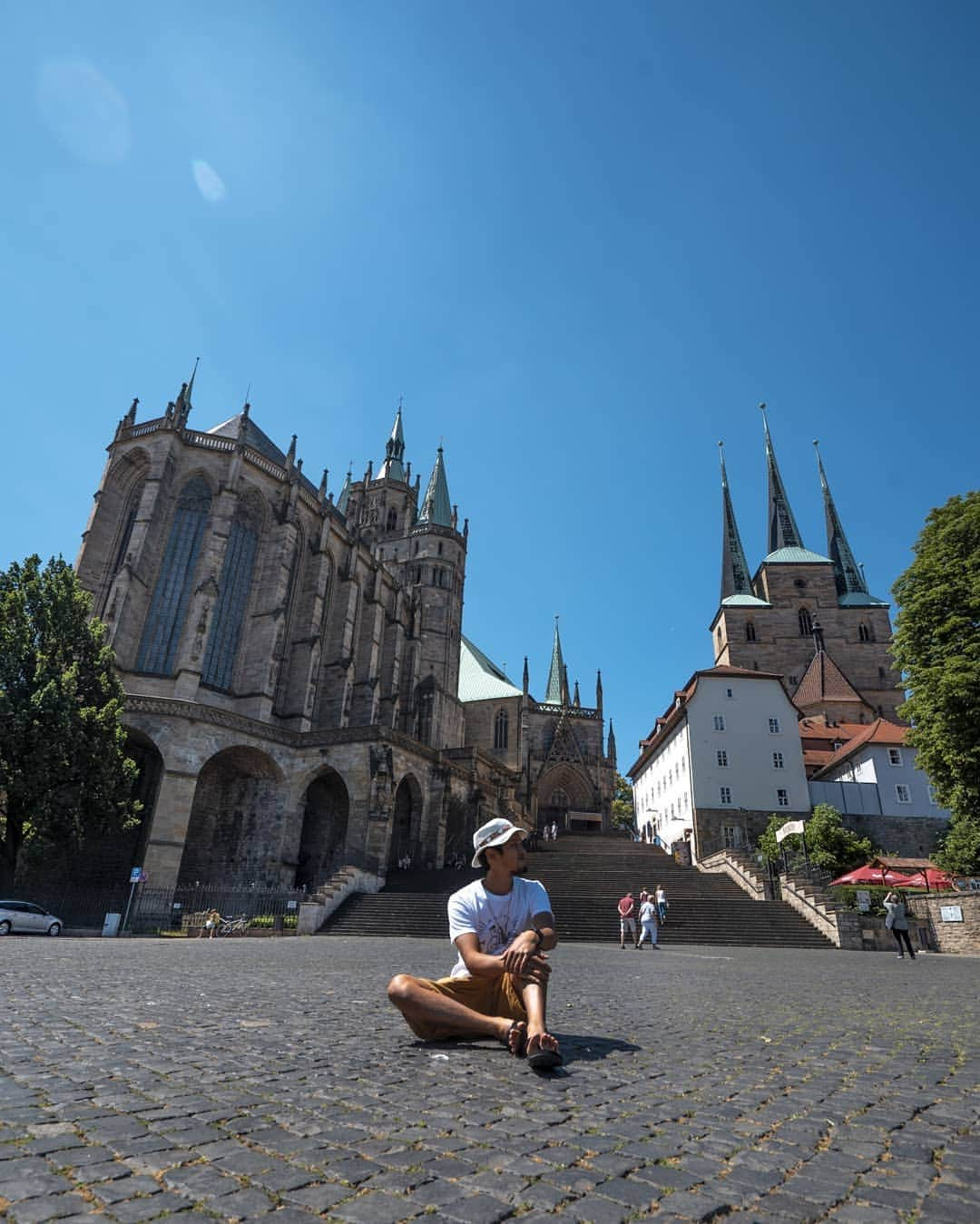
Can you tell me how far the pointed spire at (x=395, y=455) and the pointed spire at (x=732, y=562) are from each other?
101ft

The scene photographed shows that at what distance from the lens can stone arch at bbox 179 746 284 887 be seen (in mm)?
27438

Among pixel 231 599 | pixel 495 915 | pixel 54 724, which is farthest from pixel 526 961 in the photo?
pixel 231 599

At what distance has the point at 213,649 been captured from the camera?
1272 inches

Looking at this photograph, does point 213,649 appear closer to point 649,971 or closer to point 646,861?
point 646,861

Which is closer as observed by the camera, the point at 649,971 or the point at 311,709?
the point at 649,971

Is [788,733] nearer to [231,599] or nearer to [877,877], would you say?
[877,877]

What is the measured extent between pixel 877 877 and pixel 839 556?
48.5 meters

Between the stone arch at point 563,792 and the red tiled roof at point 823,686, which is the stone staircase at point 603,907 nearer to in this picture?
the stone arch at point 563,792

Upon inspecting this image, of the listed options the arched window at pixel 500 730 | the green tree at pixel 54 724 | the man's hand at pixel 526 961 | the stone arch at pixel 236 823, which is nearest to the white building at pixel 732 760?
the arched window at pixel 500 730

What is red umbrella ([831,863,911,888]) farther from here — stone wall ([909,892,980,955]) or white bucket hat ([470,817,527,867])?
white bucket hat ([470,817,527,867])

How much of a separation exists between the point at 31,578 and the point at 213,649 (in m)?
9.06

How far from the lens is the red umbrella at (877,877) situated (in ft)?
70.0

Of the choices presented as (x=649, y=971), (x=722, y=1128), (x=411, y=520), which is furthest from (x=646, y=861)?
(x=411, y=520)

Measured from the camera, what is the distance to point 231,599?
110 feet
